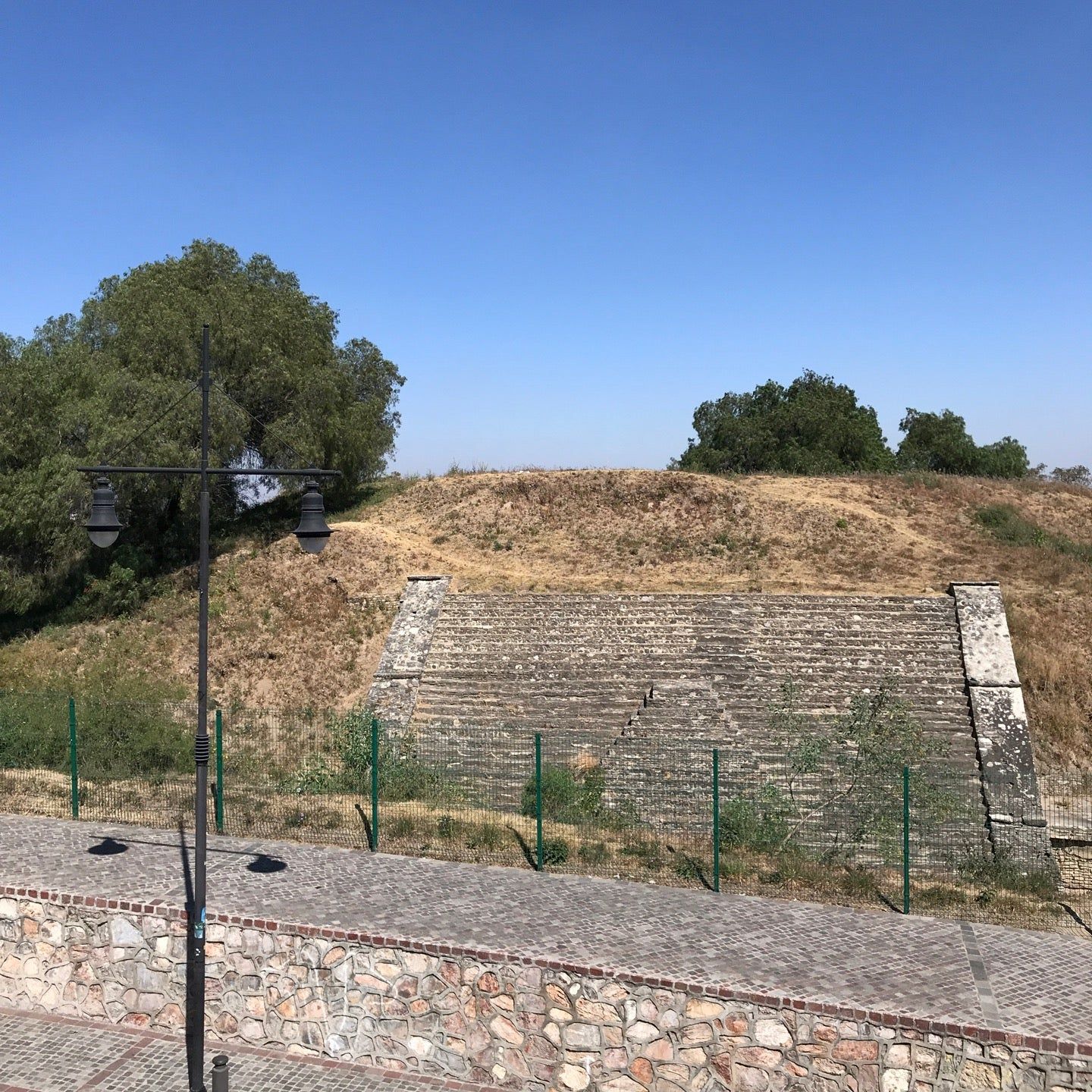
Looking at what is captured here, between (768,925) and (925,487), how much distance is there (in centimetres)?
2373

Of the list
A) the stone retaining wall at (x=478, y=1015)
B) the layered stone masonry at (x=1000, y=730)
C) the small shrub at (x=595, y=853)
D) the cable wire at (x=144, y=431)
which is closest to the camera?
the stone retaining wall at (x=478, y=1015)

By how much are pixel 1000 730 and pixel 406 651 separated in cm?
1128

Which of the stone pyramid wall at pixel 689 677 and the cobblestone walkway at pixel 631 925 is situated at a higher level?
the stone pyramid wall at pixel 689 677

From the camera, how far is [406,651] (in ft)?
69.4

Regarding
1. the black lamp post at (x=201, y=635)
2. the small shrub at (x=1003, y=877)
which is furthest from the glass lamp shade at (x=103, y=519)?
the small shrub at (x=1003, y=877)

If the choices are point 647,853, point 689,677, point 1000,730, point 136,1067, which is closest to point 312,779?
point 647,853

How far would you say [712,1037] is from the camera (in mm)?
7449

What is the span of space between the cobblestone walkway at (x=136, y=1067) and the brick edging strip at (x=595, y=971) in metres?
0.98

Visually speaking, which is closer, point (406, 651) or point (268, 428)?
point (406, 651)

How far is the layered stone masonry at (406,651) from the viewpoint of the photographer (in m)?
19.4

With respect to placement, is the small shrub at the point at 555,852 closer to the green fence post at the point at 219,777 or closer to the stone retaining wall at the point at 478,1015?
the stone retaining wall at the point at 478,1015

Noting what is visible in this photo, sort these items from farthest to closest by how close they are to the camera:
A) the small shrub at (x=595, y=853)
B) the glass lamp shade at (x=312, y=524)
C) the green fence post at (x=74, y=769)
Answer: the green fence post at (x=74, y=769), the small shrub at (x=595, y=853), the glass lamp shade at (x=312, y=524)

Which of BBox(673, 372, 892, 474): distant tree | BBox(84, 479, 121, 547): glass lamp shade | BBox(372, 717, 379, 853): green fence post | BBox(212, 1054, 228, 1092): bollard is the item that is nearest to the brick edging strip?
BBox(212, 1054, 228, 1092): bollard

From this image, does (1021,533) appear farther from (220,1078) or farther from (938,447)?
(220,1078)
